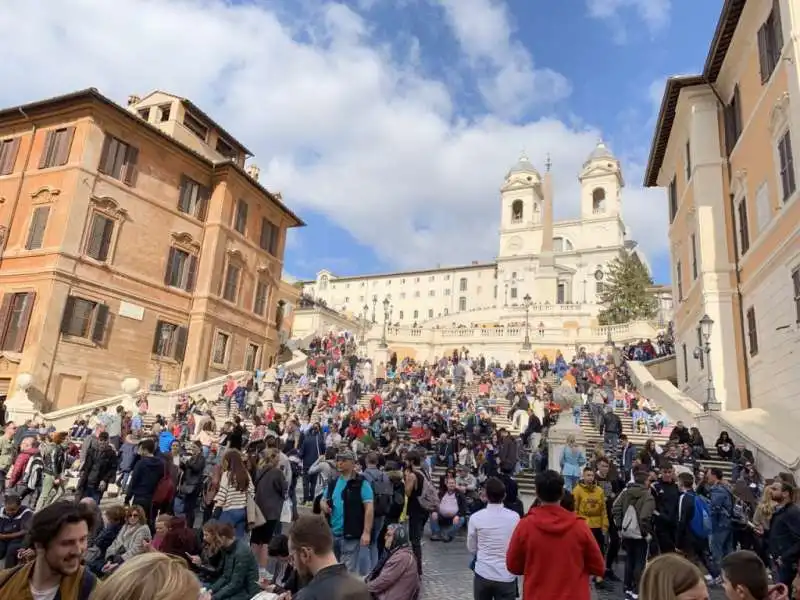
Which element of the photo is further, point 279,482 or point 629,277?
point 629,277

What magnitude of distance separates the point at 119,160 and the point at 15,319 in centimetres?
830

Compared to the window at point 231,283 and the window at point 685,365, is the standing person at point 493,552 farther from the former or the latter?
the window at point 231,283

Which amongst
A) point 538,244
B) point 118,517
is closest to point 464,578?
point 118,517

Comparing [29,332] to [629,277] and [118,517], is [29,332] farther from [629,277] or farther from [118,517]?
[629,277]

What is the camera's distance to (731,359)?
19312 millimetres

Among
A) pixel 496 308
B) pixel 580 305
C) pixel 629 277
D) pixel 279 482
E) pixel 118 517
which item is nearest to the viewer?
pixel 118 517

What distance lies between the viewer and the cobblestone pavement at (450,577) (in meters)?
7.85

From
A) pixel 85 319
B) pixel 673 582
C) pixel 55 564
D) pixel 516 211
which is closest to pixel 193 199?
pixel 85 319

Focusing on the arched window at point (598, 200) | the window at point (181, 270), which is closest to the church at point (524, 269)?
the arched window at point (598, 200)

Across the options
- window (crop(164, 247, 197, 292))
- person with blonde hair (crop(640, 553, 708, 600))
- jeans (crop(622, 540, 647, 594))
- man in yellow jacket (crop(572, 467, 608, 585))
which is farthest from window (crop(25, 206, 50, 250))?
person with blonde hair (crop(640, 553, 708, 600))

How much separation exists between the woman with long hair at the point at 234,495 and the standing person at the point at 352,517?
1332mm

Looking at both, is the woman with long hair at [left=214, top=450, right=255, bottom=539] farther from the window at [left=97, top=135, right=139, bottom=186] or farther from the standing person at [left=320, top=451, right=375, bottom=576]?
the window at [left=97, top=135, right=139, bottom=186]

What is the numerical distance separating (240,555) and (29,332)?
73.6 ft

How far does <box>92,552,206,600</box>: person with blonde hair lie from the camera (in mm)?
2084
